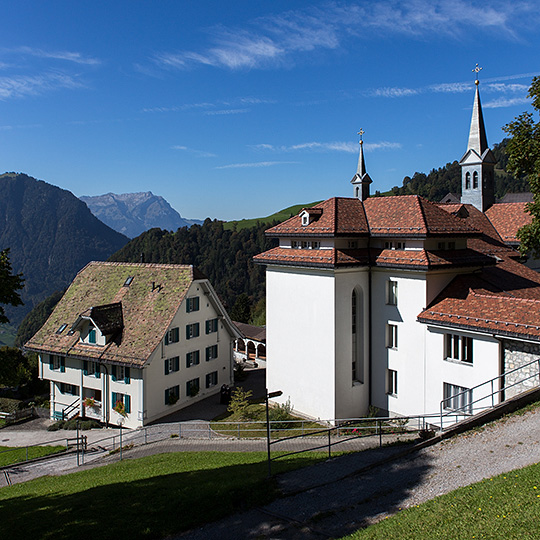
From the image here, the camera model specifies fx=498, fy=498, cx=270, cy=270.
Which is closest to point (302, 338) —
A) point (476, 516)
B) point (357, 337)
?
point (357, 337)

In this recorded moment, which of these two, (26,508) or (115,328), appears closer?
(26,508)

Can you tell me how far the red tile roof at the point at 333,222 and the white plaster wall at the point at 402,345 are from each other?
9.31 ft

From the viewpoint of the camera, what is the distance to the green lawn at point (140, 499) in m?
12.0

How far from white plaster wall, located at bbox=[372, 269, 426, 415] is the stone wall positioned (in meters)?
4.56

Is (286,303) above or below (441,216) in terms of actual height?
below

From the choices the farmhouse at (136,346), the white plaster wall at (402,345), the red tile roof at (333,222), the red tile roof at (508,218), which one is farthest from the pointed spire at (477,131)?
the farmhouse at (136,346)

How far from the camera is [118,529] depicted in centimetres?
1174

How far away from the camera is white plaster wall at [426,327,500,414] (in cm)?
2144

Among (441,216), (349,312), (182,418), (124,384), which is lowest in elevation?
(182,418)

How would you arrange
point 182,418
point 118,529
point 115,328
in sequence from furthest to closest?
1. point 115,328
2. point 182,418
3. point 118,529

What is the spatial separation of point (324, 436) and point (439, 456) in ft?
30.7

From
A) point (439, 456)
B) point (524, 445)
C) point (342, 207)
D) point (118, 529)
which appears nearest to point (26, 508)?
point (118, 529)

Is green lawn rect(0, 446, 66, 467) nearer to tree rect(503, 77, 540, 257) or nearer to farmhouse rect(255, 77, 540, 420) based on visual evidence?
farmhouse rect(255, 77, 540, 420)

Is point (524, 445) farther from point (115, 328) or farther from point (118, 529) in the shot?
point (115, 328)
